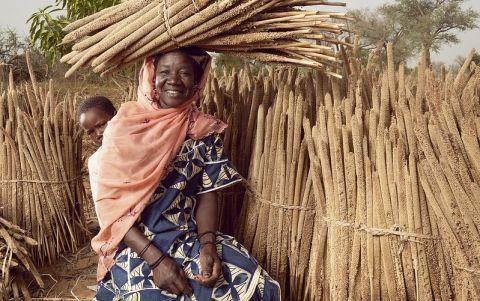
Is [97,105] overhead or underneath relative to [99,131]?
overhead

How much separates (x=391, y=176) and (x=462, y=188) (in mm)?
274

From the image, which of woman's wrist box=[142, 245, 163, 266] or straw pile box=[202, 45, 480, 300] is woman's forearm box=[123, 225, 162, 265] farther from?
straw pile box=[202, 45, 480, 300]

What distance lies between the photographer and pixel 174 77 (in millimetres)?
2186

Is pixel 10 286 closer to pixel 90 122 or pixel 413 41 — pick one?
pixel 90 122

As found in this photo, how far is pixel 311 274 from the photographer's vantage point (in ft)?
7.27

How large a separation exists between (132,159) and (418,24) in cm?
2138

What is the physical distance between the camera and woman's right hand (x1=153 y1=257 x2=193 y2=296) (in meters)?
2.08

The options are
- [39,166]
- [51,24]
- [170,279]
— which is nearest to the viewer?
[170,279]

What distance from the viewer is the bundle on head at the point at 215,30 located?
6.59 ft

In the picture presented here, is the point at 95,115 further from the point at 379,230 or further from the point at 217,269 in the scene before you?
the point at 379,230

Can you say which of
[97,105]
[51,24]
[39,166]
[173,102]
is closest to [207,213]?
[173,102]

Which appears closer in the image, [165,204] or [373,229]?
[373,229]

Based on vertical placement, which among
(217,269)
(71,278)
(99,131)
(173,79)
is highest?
(173,79)

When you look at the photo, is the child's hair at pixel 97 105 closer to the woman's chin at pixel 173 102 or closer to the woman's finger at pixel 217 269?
the woman's chin at pixel 173 102
